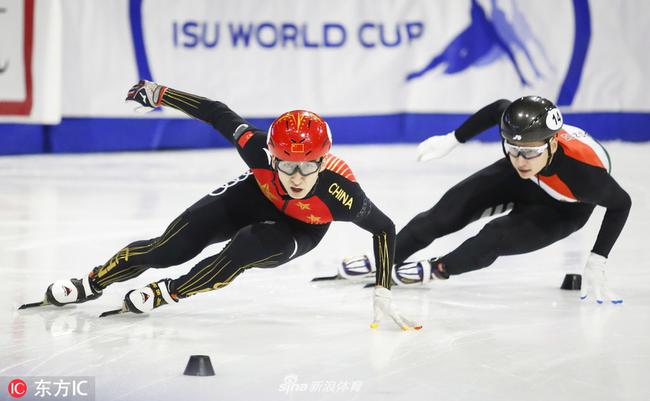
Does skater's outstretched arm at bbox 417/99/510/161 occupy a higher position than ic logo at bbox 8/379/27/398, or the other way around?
skater's outstretched arm at bbox 417/99/510/161

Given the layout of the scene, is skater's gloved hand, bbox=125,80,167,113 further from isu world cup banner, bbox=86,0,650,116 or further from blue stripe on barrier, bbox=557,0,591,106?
blue stripe on barrier, bbox=557,0,591,106

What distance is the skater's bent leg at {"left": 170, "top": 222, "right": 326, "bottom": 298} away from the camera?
13.4 feet

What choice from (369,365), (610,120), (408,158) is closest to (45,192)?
(408,158)

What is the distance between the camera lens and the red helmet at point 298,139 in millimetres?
3861

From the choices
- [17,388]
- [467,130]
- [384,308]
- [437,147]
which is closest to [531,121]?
[467,130]

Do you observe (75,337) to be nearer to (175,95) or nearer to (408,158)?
(175,95)

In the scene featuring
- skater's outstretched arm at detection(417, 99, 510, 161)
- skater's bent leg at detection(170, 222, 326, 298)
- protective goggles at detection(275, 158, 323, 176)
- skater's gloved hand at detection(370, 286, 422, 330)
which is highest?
skater's outstretched arm at detection(417, 99, 510, 161)

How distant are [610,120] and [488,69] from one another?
1.58m

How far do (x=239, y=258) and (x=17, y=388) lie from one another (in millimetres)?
1154

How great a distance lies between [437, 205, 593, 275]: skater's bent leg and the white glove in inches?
16.6

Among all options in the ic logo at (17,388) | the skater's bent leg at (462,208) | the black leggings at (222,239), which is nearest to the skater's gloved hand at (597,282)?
the skater's bent leg at (462,208)

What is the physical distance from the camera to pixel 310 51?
11.6 metres

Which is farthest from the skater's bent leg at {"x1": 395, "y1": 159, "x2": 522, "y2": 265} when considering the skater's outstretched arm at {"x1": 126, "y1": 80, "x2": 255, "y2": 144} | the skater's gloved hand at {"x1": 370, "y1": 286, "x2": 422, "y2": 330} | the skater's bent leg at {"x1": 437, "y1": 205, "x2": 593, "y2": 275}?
the skater's outstretched arm at {"x1": 126, "y1": 80, "x2": 255, "y2": 144}

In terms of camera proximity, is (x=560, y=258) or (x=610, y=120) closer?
(x=560, y=258)
